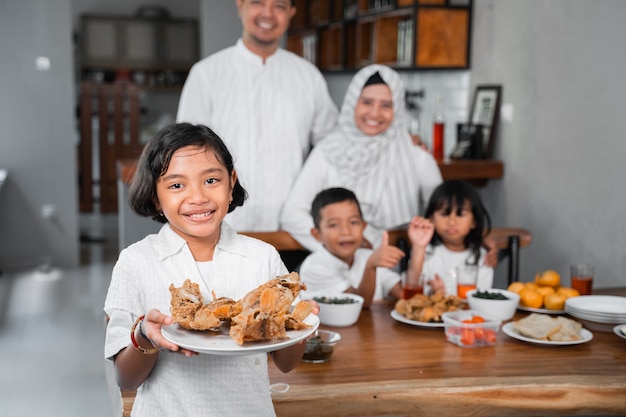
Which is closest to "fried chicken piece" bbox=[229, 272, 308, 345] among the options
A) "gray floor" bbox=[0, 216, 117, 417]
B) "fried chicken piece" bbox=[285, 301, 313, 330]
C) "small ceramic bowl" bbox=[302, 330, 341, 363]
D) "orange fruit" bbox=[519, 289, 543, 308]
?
"fried chicken piece" bbox=[285, 301, 313, 330]

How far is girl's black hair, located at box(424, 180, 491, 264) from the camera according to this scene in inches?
112

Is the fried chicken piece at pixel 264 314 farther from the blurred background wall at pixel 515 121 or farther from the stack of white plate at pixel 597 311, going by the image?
the blurred background wall at pixel 515 121

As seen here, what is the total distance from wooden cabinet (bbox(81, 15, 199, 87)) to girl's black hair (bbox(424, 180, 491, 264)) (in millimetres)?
8759

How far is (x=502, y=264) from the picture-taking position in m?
4.27

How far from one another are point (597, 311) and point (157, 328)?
1.41 m

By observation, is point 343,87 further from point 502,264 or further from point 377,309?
point 377,309

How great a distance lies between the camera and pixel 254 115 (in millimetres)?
3297

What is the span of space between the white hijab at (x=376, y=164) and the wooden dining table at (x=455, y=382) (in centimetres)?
129

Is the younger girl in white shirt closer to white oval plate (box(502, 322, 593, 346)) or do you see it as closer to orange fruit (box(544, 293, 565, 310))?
orange fruit (box(544, 293, 565, 310))

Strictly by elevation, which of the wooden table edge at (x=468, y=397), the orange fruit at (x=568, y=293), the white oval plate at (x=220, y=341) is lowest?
the wooden table edge at (x=468, y=397)

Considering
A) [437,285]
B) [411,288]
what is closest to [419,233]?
[437,285]

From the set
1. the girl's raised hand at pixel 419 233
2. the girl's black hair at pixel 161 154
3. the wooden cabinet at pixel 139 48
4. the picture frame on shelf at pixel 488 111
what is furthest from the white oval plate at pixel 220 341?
the wooden cabinet at pixel 139 48

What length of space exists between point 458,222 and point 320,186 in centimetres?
63

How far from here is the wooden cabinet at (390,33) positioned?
4551 millimetres
